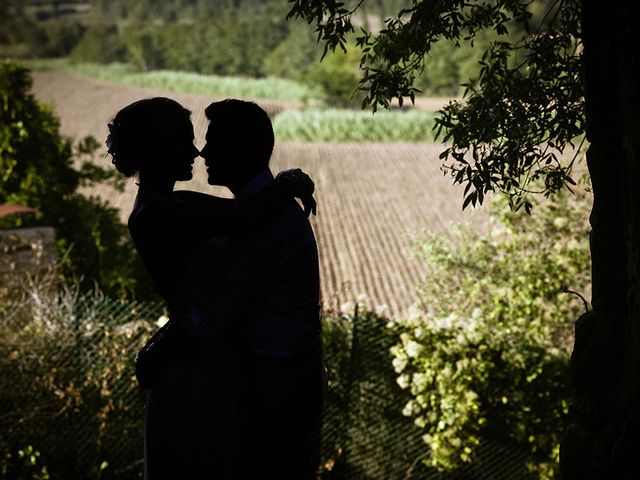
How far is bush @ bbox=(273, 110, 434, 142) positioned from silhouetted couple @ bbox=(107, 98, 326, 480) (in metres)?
40.4

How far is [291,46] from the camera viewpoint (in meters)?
88.0

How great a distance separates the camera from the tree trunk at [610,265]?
102 inches

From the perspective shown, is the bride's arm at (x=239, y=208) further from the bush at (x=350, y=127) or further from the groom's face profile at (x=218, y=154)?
the bush at (x=350, y=127)

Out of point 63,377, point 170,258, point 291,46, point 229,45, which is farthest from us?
point 229,45

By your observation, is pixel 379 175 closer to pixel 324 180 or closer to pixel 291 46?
pixel 324 180

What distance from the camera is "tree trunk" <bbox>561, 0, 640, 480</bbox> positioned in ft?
8.46

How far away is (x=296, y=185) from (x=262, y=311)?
1.58 feet

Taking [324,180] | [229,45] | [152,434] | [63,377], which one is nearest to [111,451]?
[63,377]

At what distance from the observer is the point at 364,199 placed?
3152 cm

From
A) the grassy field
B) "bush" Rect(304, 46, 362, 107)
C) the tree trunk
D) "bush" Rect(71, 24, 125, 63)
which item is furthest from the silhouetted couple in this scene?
"bush" Rect(71, 24, 125, 63)

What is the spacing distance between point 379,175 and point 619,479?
111 ft

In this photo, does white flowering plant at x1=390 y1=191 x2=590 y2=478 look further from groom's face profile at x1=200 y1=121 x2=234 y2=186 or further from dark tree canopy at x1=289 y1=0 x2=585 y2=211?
groom's face profile at x1=200 y1=121 x2=234 y2=186

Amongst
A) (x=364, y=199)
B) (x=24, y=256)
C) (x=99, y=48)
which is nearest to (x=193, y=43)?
(x=99, y=48)

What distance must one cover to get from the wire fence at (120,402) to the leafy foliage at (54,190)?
2957 millimetres
